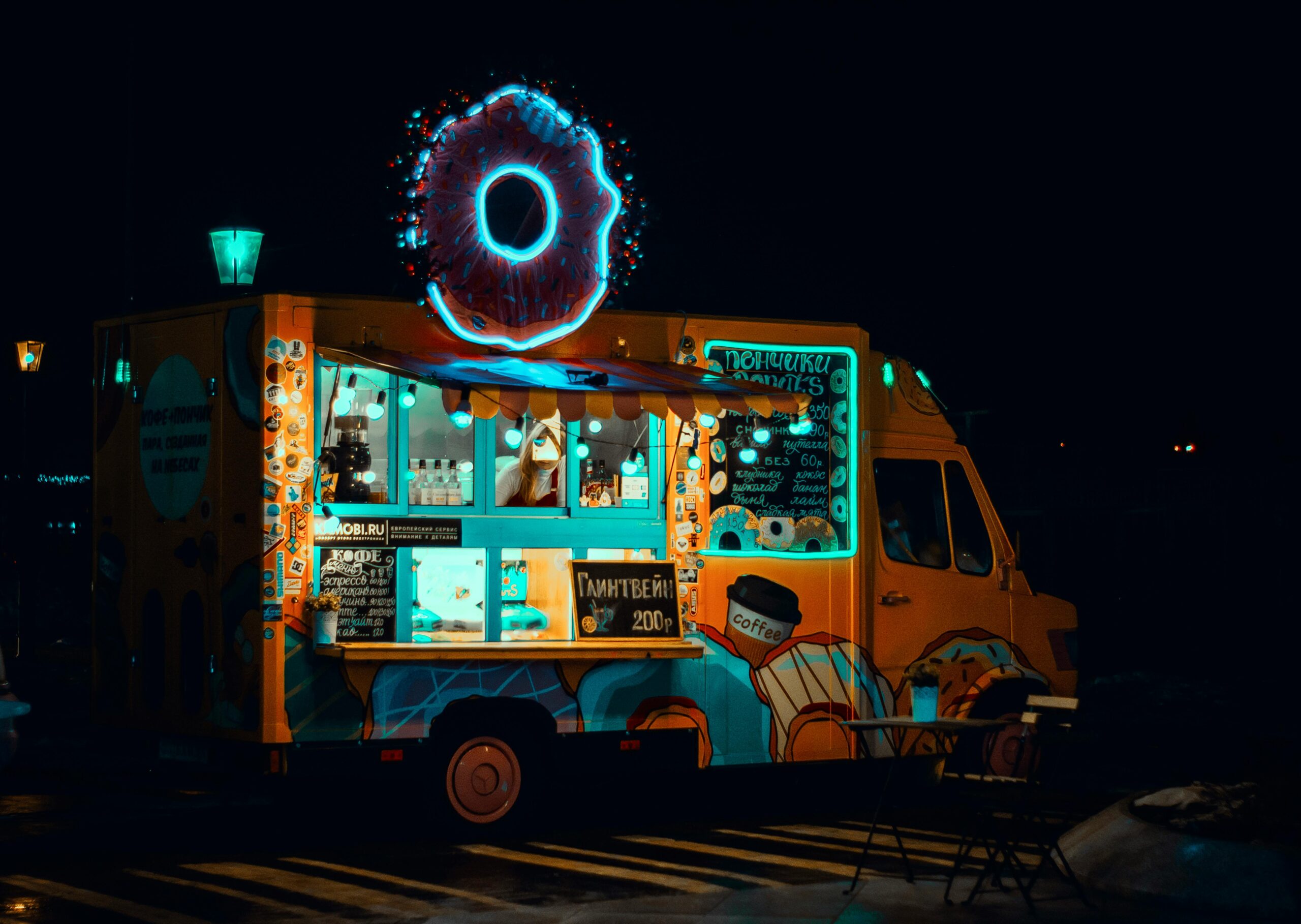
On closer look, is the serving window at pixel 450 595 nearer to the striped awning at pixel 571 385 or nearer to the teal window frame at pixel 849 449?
the striped awning at pixel 571 385

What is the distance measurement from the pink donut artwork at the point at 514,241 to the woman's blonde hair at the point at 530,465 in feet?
1.84

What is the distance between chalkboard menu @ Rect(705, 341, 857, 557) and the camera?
32.2 feet

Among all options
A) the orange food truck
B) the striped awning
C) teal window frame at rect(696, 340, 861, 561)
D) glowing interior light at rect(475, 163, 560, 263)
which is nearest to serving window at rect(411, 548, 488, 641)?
the orange food truck

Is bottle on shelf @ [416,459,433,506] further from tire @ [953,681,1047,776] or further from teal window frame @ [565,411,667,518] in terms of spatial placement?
tire @ [953,681,1047,776]

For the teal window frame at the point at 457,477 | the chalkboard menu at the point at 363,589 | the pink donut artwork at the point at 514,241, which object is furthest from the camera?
the pink donut artwork at the point at 514,241

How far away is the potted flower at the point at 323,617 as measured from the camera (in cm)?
857

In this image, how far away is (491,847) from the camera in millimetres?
8602

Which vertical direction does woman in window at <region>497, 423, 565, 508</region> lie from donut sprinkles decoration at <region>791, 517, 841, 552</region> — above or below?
above

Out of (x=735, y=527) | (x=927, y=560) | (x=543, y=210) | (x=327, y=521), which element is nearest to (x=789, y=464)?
(x=735, y=527)

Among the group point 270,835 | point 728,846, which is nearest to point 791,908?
point 728,846

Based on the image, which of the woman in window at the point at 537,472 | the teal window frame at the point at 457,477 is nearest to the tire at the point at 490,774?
the teal window frame at the point at 457,477

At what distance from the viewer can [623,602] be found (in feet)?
30.8

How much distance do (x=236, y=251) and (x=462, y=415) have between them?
5026 millimetres

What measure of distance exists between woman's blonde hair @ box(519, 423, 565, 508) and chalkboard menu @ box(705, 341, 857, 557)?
1117 millimetres
